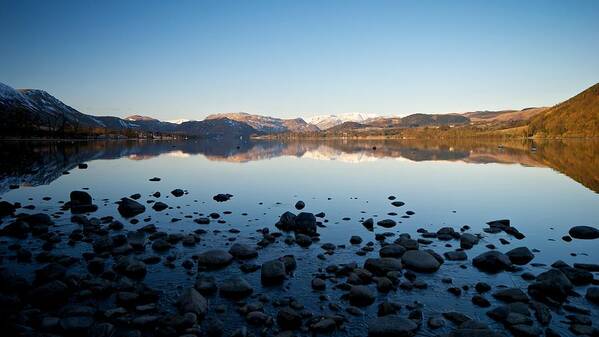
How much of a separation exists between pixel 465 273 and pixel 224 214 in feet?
64.8

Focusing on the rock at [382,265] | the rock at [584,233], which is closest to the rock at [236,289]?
the rock at [382,265]

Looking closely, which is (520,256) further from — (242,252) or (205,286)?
(205,286)

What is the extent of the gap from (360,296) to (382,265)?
366 cm

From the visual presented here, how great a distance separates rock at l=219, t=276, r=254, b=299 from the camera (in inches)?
642

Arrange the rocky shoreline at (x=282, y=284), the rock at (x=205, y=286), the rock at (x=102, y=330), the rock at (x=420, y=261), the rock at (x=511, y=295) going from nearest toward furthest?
the rock at (x=102, y=330) → the rocky shoreline at (x=282, y=284) → the rock at (x=511, y=295) → the rock at (x=205, y=286) → the rock at (x=420, y=261)

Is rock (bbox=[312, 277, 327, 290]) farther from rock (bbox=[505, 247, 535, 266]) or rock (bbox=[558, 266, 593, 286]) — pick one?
rock (bbox=[558, 266, 593, 286])

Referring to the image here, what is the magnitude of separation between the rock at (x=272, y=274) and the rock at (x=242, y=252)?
2.89 meters

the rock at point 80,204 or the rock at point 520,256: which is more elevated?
the rock at point 80,204

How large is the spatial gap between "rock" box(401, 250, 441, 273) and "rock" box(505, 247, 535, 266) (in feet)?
15.1

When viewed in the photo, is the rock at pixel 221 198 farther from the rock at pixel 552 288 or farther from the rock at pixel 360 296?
the rock at pixel 552 288

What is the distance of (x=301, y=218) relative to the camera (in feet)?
88.3

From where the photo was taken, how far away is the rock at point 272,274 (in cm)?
1780

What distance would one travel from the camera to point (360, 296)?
15.7 metres

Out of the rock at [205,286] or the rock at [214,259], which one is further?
the rock at [214,259]
